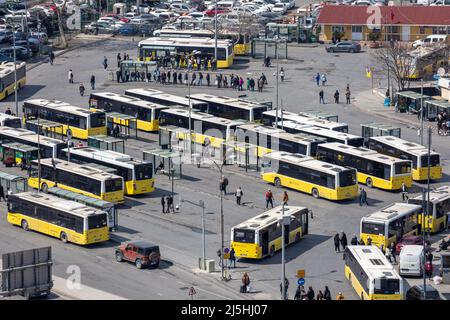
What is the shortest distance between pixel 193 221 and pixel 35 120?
23.1m

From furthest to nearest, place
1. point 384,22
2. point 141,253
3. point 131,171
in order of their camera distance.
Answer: point 384,22 < point 131,171 < point 141,253

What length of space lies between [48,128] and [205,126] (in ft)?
35.0

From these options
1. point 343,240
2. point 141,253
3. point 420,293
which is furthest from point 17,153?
point 420,293

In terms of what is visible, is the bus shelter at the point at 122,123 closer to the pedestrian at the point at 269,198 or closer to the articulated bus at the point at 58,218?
the pedestrian at the point at 269,198

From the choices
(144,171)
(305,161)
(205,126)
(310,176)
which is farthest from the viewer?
(205,126)

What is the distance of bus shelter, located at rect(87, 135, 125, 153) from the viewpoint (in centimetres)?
7288

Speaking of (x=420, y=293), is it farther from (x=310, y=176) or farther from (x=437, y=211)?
(x=310, y=176)

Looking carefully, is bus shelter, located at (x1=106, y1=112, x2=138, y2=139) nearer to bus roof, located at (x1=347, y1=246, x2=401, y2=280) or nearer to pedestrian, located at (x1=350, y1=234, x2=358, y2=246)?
pedestrian, located at (x1=350, y1=234, x2=358, y2=246)

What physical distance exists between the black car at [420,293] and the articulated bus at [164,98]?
115ft

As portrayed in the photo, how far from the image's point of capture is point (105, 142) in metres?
72.9

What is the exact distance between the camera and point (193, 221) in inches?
2432
